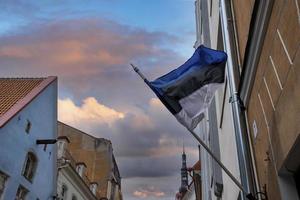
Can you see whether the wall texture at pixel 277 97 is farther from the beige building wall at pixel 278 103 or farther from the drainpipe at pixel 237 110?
the drainpipe at pixel 237 110

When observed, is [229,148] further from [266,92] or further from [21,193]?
[21,193]

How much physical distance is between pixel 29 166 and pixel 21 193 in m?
1.85

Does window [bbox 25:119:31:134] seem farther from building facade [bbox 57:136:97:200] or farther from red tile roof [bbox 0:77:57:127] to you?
building facade [bbox 57:136:97:200]

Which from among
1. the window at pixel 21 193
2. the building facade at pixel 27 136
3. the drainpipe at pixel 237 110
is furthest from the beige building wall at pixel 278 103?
the window at pixel 21 193

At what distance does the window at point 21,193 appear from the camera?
19547 millimetres

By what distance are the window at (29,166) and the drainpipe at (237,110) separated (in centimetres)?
1627

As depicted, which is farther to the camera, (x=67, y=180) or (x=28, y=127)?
(x=67, y=180)

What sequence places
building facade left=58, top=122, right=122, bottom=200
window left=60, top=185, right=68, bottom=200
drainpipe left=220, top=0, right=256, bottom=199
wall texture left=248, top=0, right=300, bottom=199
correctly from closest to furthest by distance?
1. wall texture left=248, top=0, right=300, bottom=199
2. drainpipe left=220, top=0, right=256, bottom=199
3. window left=60, top=185, right=68, bottom=200
4. building facade left=58, top=122, right=122, bottom=200

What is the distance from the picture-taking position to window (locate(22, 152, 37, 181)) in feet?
68.3

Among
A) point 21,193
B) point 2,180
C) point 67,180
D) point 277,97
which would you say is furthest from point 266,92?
point 67,180

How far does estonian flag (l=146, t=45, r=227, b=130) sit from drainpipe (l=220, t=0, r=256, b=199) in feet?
0.84

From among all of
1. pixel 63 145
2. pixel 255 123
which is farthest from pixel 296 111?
pixel 63 145

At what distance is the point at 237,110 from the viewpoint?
6172 mm

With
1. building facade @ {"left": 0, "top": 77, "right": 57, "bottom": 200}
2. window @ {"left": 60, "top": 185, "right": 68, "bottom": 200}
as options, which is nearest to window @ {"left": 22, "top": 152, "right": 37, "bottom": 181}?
building facade @ {"left": 0, "top": 77, "right": 57, "bottom": 200}
